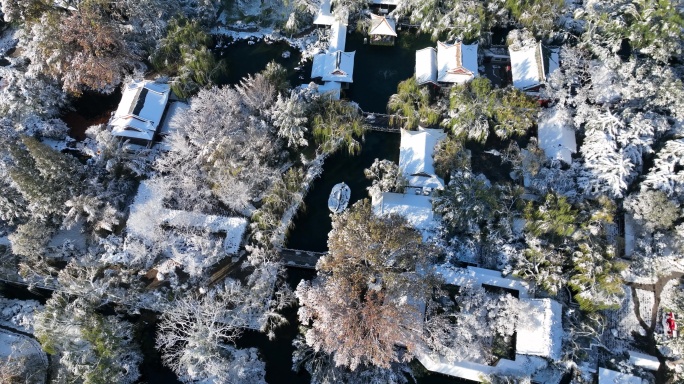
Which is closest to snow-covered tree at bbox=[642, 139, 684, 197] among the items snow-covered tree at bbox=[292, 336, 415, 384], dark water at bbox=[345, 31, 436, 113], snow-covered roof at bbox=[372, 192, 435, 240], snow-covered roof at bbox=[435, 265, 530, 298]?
snow-covered roof at bbox=[435, 265, 530, 298]

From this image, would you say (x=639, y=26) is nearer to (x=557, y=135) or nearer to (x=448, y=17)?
(x=557, y=135)

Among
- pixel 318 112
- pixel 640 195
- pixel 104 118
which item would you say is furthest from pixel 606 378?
pixel 104 118

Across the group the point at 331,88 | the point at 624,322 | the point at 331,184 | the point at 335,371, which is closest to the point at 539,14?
the point at 331,88

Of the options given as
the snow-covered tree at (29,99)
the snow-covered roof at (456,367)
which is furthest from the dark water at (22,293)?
the snow-covered roof at (456,367)

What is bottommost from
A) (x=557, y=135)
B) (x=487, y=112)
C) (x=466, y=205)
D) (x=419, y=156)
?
(x=466, y=205)

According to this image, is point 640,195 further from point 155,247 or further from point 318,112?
point 155,247

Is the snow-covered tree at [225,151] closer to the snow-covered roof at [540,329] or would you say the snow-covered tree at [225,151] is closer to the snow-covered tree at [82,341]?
the snow-covered tree at [82,341]

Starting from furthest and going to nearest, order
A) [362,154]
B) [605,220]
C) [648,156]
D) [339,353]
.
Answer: [362,154], [648,156], [605,220], [339,353]
